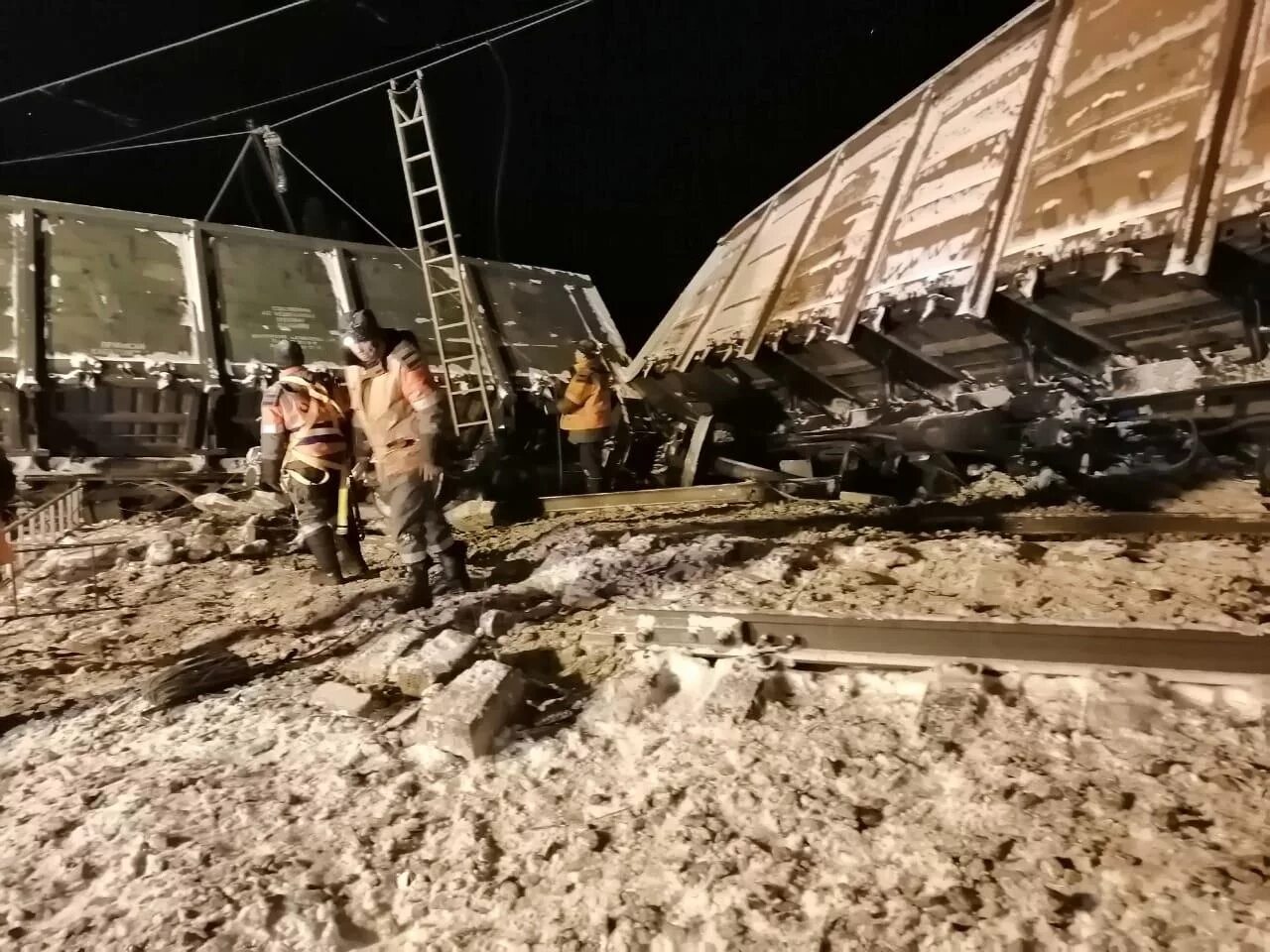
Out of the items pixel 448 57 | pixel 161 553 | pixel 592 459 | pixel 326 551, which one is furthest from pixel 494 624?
pixel 448 57

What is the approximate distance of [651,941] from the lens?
1.71 metres

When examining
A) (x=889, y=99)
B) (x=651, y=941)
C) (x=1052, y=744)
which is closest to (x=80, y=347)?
(x=651, y=941)

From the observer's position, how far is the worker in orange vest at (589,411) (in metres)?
7.06

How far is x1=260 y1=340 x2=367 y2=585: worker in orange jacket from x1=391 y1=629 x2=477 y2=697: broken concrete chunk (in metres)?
1.83

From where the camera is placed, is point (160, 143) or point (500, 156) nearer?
point (160, 143)

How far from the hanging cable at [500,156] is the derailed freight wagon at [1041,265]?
4.73m

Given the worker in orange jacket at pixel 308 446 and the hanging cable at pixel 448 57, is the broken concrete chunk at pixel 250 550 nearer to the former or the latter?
the worker in orange jacket at pixel 308 446

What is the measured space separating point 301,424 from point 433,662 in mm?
2189

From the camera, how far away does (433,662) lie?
299 cm

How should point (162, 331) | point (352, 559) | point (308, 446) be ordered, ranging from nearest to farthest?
1. point (308, 446)
2. point (352, 559)
3. point (162, 331)

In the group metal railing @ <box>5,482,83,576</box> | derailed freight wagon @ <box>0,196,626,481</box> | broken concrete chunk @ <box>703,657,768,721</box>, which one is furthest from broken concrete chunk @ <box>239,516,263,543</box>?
broken concrete chunk @ <box>703,657,768,721</box>

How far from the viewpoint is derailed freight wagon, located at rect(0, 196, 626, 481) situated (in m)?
6.78

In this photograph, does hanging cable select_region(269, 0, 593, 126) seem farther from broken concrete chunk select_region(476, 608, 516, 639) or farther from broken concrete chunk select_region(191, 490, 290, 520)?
broken concrete chunk select_region(476, 608, 516, 639)

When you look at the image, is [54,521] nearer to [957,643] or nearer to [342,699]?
[342,699]
